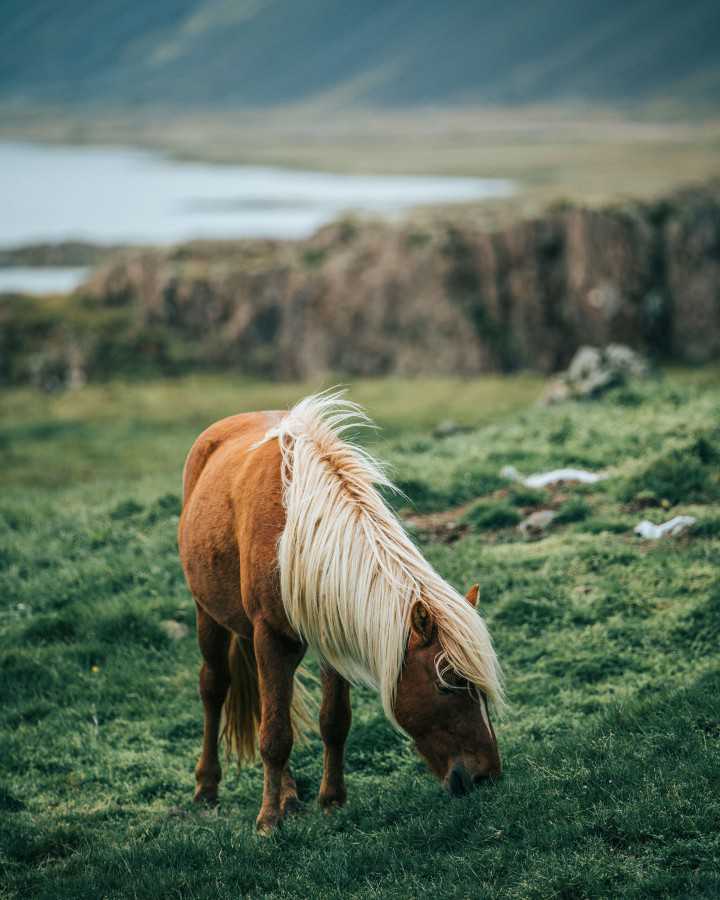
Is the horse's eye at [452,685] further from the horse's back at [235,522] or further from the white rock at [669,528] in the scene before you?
the white rock at [669,528]

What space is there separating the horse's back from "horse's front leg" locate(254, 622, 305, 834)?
0.24 metres

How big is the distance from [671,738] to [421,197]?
105968 millimetres

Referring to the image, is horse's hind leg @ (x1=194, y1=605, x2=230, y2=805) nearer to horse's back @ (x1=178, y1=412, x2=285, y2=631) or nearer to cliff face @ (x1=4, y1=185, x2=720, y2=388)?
horse's back @ (x1=178, y1=412, x2=285, y2=631)

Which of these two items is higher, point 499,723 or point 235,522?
point 235,522

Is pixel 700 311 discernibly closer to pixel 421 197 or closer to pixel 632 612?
pixel 632 612

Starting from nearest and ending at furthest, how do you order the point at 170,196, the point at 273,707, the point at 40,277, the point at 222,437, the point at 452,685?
the point at 452,685, the point at 273,707, the point at 222,437, the point at 40,277, the point at 170,196

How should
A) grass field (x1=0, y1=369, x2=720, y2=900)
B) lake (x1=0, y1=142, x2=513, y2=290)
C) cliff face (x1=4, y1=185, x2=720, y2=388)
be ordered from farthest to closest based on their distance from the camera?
lake (x1=0, y1=142, x2=513, y2=290) → cliff face (x1=4, y1=185, x2=720, y2=388) → grass field (x1=0, y1=369, x2=720, y2=900)

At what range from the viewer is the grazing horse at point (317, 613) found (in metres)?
5.65

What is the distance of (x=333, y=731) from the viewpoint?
6.55 metres

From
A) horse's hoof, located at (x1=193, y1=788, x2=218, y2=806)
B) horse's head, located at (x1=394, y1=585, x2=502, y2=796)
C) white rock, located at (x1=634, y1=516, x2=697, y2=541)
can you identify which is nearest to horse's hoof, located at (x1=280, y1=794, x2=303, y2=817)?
horse's hoof, located at (x1=193, y1=788, x2=218, y2=806)

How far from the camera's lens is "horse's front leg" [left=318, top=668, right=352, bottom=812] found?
6438 millimetres

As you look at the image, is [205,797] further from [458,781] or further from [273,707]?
[458,781]

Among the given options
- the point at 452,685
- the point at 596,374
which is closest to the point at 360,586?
the point at 452,685

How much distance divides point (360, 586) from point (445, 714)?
2.72 ft
